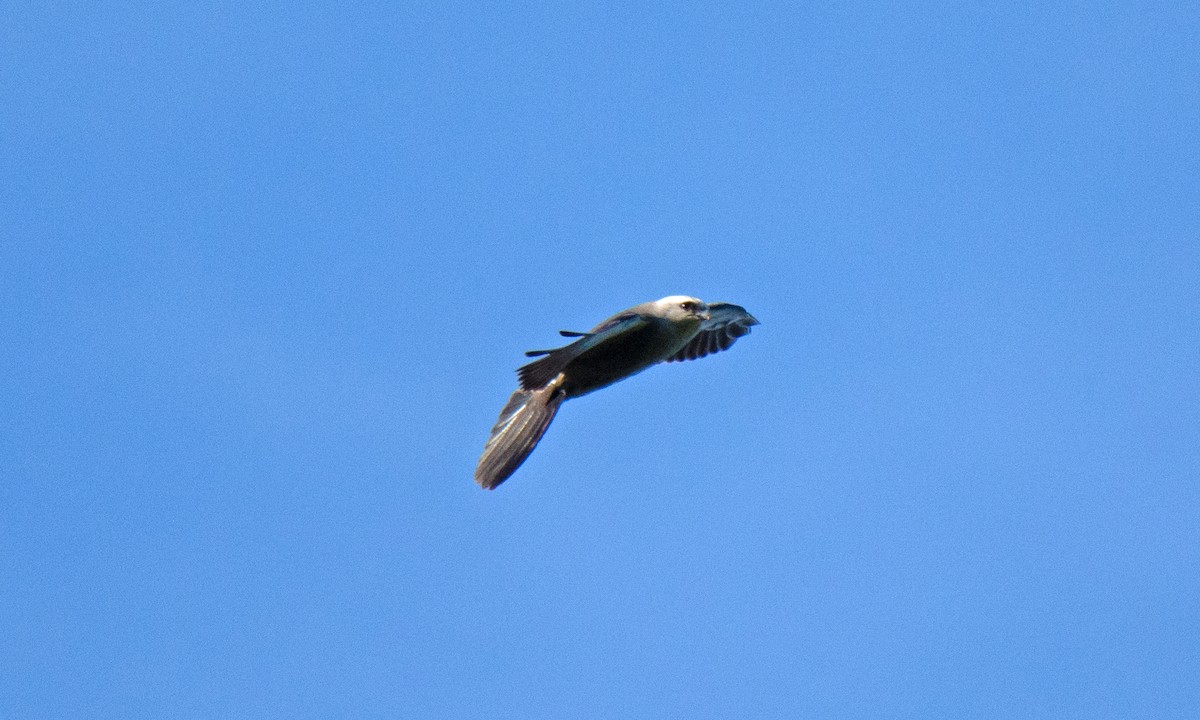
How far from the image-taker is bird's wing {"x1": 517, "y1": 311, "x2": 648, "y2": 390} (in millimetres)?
12938

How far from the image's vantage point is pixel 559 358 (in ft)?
42.7

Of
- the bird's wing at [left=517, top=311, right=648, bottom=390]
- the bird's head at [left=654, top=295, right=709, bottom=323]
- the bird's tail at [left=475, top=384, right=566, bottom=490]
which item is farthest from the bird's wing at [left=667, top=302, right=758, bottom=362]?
the bird's wing at [left=517, top=311, right=648, bottom=390]

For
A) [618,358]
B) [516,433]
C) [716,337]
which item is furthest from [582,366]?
[716,337]

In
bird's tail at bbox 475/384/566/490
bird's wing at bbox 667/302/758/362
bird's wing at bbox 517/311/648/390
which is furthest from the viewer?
bird's wing at bbox 667/302/758/362

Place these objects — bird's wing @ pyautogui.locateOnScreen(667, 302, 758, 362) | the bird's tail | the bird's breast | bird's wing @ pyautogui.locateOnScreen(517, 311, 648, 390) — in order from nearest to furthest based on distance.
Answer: bird's wing @ pyautogui.locateOnScreen(517, 311, 648, 390), the bird's tail, the bird's breast, bird's wing @ pyautogui.locateOnScreen(667, 302, 758, 362)

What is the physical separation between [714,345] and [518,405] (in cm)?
306

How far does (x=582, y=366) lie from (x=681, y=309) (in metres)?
1.20

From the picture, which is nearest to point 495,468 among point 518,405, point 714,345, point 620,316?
point 518,405

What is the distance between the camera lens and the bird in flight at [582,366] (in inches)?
515

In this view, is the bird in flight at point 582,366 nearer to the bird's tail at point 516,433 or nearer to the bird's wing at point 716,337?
the bird's tail at point 516,433

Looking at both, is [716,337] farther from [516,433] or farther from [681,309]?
[516,433]

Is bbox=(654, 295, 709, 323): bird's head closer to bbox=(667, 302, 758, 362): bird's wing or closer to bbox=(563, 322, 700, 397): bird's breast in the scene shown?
bbox=(563, 322, 700, 397): bird's breast

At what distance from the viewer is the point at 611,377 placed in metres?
13.8

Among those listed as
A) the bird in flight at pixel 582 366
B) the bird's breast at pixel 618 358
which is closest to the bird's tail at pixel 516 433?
the bird in flight at pixel 582 366
